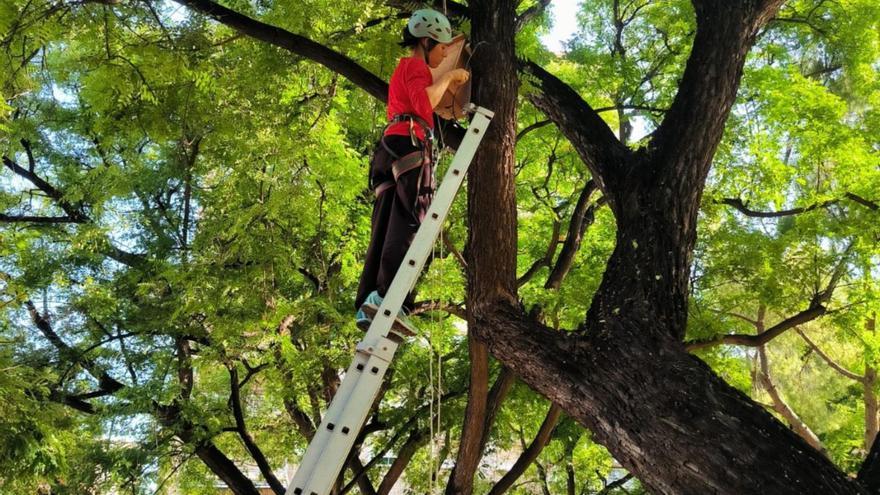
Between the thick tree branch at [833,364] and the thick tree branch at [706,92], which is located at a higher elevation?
the thick tree branch at [833,364]

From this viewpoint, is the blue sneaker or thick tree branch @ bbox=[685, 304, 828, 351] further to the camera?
thick tree branch @ bbox=[685, 304, 828, 351]

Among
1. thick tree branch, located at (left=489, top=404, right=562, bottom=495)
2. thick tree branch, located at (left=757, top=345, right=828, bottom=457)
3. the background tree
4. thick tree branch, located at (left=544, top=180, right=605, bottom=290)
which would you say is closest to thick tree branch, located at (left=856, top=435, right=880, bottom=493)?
the background tree

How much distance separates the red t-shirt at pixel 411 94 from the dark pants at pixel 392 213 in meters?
0.07

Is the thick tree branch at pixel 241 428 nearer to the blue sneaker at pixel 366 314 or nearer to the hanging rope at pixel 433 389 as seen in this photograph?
the hanging rope at pixel 433 389

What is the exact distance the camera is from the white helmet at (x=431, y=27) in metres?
4.00

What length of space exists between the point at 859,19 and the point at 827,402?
9.17 metres

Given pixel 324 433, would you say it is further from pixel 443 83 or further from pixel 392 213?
pixel 443 83

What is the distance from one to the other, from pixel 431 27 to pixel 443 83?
0.34m

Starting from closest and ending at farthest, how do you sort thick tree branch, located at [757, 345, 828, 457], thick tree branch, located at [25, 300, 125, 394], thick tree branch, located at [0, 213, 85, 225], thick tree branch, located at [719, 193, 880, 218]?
thick tree branch, located at [719, 193, 880, 218] < thick tree branch, located at [25, 300, 125, 394] < thick tree branch, located at [757, 345, 828, 457] < thick tree branch, located at [0, 213, 85, 225]

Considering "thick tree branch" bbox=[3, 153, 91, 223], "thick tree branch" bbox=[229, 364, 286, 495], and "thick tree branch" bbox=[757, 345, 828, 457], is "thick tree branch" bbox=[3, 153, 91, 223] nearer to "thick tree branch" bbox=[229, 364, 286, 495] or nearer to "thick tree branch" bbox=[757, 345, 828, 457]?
"thick tree branch" bbox=[229, 364, 286, 495]

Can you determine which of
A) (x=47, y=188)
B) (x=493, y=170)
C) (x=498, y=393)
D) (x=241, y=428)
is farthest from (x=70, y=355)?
(x=493, y=170)

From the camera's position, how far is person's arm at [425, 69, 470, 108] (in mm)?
3850

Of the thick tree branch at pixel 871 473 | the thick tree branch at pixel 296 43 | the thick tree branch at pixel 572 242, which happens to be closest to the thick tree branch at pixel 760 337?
the thick tree branch at pixel 572 242

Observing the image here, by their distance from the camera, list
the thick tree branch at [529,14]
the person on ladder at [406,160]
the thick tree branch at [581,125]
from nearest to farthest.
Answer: the person on ladder at [406,160] < the thick tree branch at [581,125] < the thick tree branch at [529,14]
